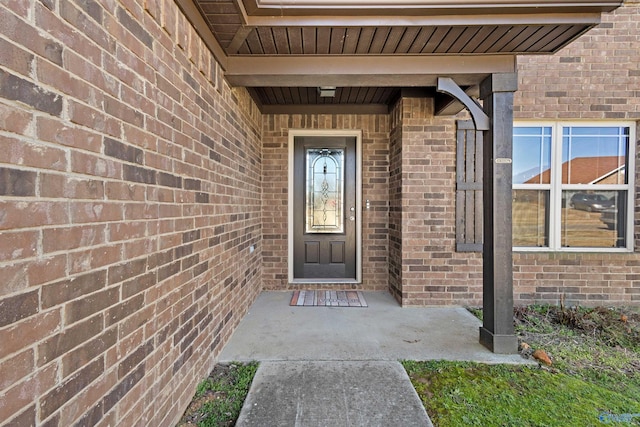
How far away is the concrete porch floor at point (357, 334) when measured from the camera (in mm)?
2586

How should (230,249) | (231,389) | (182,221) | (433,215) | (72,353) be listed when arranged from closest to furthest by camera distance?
(72,353) → (182,221) → (231,389) → (230,249) → (433,215)

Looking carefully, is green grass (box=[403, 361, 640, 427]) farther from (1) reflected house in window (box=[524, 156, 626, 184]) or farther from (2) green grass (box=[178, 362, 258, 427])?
(1) reflected house in window (box=[524, 156, 626, 184])

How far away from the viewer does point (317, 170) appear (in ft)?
15.0

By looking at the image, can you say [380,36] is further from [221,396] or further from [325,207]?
[221,396]

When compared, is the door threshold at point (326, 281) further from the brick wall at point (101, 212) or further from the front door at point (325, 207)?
the brick wall at point (101, 212)

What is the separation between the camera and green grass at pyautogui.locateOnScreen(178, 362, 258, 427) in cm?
187

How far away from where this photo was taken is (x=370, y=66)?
2.66 m

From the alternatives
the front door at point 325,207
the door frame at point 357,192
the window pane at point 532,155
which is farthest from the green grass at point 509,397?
the window pane at point 532,155

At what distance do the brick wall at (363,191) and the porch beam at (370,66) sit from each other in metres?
1.68

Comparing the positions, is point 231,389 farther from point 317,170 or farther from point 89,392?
point 317,170

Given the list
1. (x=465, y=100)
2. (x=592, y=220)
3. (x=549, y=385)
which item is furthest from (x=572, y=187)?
(x=549, y=385)

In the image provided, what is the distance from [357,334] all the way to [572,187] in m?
3.28

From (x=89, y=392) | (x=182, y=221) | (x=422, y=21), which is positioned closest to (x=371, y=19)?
(x=422, y=21)

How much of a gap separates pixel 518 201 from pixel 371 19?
3.03 m
